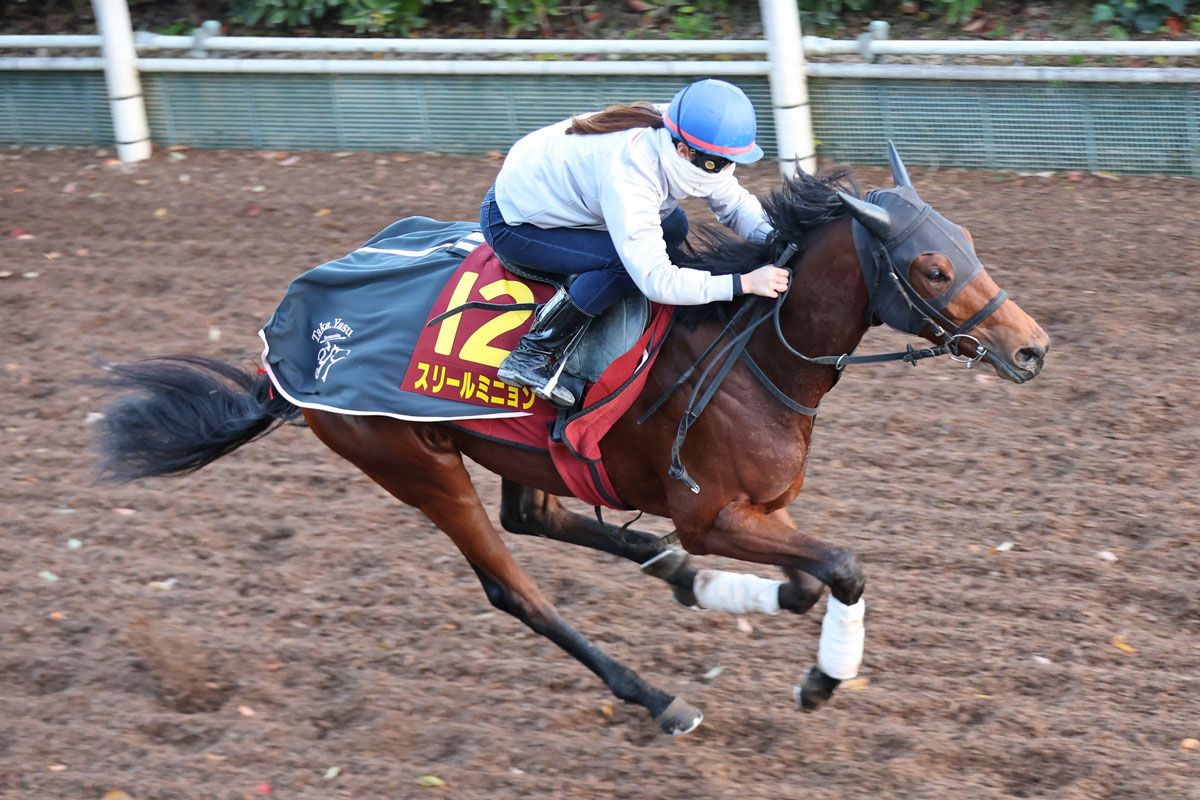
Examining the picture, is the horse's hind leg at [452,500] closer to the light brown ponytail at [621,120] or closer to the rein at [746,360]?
the rein at [746,360]

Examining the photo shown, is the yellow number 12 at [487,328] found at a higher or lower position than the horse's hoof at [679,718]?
higher

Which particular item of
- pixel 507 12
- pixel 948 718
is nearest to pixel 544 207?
pixel 948 718

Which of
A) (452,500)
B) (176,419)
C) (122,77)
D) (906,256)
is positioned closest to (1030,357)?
(906,256)

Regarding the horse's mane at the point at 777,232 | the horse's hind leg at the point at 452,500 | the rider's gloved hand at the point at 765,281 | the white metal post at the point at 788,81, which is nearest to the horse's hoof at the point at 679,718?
the horse's hind leg at the point at 452,500

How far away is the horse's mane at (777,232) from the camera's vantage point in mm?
3953

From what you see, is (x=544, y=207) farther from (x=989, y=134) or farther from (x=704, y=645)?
(x=989, y=134)

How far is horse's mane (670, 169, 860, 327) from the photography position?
3953 millimetres

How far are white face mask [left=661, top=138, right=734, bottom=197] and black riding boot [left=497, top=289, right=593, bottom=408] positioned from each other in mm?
545

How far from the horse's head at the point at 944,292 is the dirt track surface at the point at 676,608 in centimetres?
136

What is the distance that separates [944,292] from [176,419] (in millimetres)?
3148

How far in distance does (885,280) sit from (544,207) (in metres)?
1.18

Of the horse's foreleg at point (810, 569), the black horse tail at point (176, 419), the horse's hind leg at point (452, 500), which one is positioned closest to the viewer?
the horse's foreleg at point (810, 569)

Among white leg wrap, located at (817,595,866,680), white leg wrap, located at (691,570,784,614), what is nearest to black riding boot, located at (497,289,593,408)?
white leg wrap, located at (691,570,784,614)

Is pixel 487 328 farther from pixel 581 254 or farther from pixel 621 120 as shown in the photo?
pixel 621 120
